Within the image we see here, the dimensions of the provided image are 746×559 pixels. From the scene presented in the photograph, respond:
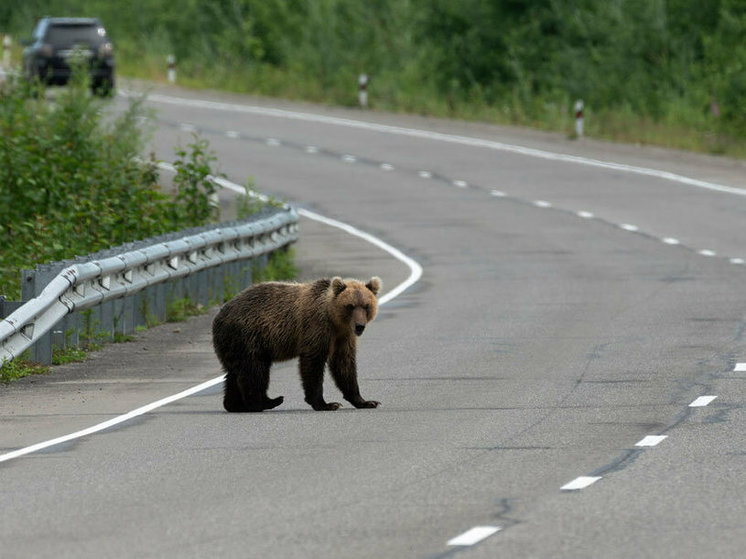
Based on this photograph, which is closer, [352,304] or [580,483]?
[580,483]

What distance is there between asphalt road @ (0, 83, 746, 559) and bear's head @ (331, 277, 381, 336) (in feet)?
2.28

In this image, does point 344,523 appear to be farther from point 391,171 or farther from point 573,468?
point 391,171

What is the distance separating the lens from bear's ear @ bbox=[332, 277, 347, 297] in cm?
1306

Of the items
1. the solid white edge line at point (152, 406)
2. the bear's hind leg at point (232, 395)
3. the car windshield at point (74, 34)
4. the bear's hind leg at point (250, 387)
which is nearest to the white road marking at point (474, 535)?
the solid white edge line at point (152, 406)

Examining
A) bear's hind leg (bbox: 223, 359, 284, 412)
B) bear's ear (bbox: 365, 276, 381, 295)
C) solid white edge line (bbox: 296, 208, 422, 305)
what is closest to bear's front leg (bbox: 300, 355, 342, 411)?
bear's hind leg (bbox: 223, 359, 284, 412)

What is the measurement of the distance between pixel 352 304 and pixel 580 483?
3.07 m

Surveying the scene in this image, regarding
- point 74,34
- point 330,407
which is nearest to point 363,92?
point 74,34

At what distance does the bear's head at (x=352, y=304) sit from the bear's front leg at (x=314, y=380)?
0.31 m

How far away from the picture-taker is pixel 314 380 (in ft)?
43.8

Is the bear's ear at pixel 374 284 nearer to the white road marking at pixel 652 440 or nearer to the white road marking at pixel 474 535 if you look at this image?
the white road marking at pixel 652 440

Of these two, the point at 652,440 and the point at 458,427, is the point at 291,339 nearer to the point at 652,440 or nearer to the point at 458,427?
the point at 458,427

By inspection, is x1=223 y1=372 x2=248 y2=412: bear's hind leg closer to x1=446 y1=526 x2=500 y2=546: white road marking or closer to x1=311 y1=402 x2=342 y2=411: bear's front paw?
x1=311 y1=402 x2=342 y2=411: bear's front paw

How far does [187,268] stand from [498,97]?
34.0 metres

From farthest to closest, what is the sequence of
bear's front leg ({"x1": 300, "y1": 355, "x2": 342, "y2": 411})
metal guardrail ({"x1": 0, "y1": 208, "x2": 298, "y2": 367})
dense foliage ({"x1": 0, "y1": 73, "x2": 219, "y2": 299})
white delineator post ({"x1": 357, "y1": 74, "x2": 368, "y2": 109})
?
white delineator post ({"x1": 357, "y1": 74, "x2": 368, "y2": 109}) → dense foliage ({"x1": 0, "y1": 73, "x2": 219, "y2": 299}) → metal guardrail ({"x1": 0, "y1": 208, "x2": 298, "y2": 367}) → bear's front leg ({"x1": 300, "y1": 355, "x2": 342, "y2": 411})
